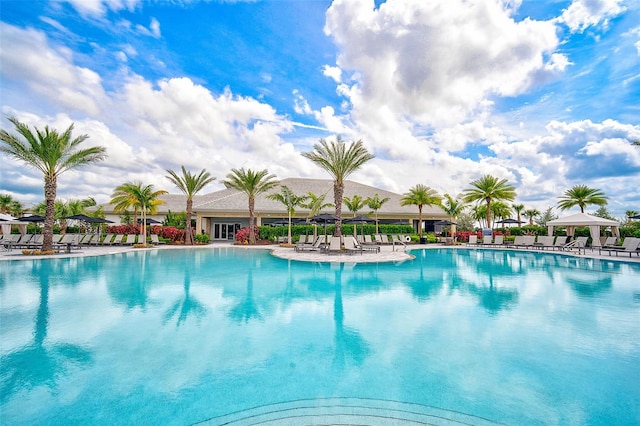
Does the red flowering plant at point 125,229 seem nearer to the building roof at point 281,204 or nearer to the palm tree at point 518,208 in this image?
the building roof at point 281,204

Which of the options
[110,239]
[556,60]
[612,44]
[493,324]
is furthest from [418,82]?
[110,239]

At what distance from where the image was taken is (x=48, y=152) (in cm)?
1909

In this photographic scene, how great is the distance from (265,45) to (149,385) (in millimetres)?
17847

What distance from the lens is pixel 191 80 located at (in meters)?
18.4

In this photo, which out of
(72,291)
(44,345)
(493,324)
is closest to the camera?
(44,345)

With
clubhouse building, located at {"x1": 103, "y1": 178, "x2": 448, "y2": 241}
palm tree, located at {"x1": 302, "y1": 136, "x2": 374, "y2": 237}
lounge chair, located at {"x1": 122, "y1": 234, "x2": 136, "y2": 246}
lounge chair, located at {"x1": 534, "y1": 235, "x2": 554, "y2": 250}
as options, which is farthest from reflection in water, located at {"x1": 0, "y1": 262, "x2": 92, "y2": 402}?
lounge chair, located at {"x1": 534, "y1": 235, "x2": 554, "y2": 250}

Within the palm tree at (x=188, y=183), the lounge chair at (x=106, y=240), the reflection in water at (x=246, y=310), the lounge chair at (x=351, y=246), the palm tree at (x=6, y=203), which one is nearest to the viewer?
the reflection in water at (x=246, y=310)

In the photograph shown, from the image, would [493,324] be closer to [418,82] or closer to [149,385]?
[149,385]

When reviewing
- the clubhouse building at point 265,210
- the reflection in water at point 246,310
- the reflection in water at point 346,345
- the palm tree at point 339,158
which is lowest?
the reflection in water at point 346,345

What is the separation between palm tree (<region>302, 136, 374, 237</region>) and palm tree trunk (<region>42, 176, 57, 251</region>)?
17.7 metres

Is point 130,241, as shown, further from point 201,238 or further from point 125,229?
point 201,238

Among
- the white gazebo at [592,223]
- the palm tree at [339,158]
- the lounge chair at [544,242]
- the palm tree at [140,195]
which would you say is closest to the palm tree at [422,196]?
the lounge chair at [544,242]

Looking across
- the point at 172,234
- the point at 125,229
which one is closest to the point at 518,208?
the point at 172,234

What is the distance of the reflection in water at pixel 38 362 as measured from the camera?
3850 mm
